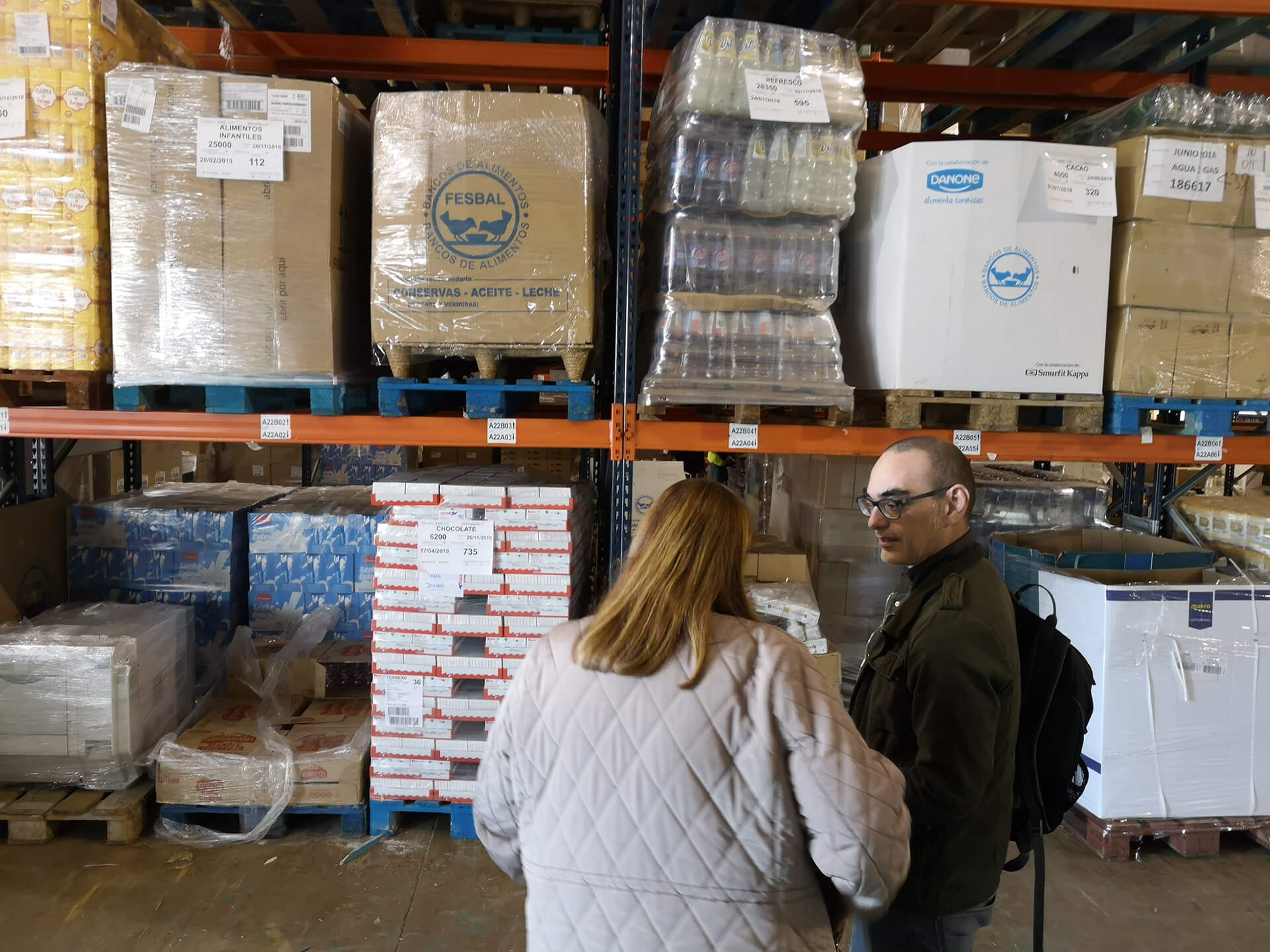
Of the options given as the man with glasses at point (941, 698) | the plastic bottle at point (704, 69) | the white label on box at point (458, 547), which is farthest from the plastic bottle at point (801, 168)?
the white label on box at point (458, 547)

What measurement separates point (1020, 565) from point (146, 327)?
4.54 meters

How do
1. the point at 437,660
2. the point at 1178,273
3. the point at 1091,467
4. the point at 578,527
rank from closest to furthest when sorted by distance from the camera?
1. the point at 1178,273
2. the point at 437,660
3. the point at 578,527
4. the point at 1091,467

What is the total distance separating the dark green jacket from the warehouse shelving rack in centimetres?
169

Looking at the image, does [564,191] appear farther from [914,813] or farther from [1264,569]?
[1264,569]

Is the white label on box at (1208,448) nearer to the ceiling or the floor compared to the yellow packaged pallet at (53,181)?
nearer to the floor

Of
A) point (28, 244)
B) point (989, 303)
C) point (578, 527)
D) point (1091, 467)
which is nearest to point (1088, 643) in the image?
point (989, 303)

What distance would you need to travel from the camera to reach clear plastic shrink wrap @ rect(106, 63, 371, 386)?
3.58 meters

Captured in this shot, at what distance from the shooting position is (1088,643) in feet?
13.6

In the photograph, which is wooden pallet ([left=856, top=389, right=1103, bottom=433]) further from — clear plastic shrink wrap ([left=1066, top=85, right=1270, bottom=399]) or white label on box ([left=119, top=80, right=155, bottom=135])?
white label on box ([left=119, top=80, right=155, bottom=135])

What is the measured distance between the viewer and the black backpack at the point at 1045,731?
237cm

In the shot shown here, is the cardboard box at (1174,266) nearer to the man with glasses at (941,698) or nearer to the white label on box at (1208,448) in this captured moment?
the white label on box at (1208,448)

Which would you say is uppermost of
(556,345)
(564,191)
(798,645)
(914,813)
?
(564,191)

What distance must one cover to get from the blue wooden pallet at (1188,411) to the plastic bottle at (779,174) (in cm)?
182

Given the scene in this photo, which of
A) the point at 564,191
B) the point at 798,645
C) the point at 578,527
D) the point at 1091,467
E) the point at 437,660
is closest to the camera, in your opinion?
the point at 798,645
